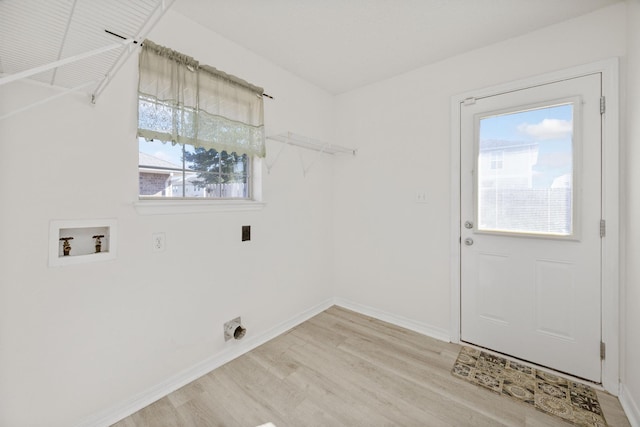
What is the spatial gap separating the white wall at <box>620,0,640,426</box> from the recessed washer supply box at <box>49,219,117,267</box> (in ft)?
9.83

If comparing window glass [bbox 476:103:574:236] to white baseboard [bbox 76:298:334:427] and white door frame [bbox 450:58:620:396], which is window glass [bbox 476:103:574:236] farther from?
white baseboard [bbox 76:298:334:427]

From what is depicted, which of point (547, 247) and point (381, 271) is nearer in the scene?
point (547, 247)

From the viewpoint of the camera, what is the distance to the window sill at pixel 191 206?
167 cm

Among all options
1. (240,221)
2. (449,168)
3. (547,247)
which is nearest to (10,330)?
(240,221)

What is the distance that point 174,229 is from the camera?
5.97 feet

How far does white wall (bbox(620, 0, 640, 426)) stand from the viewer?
1.53 meters

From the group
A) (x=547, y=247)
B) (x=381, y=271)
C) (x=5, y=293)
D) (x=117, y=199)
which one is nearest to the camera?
(x=5, y=293)

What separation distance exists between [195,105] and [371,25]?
137 cm

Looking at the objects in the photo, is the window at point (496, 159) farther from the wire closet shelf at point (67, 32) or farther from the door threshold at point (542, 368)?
the wire closet shelf at point (67, 32)

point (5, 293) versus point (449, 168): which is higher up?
point (449, 168)

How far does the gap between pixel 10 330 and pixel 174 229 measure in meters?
0.85

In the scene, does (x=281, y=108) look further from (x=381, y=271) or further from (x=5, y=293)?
(x=5, y=293)

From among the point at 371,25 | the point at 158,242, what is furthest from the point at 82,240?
the point at 371,25

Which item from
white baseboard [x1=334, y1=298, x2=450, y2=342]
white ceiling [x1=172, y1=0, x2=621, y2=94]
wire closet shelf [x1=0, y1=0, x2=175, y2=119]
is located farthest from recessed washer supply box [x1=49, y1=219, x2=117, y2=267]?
white baseboard [x1=334, y1=298, x2=450, y2=342]
